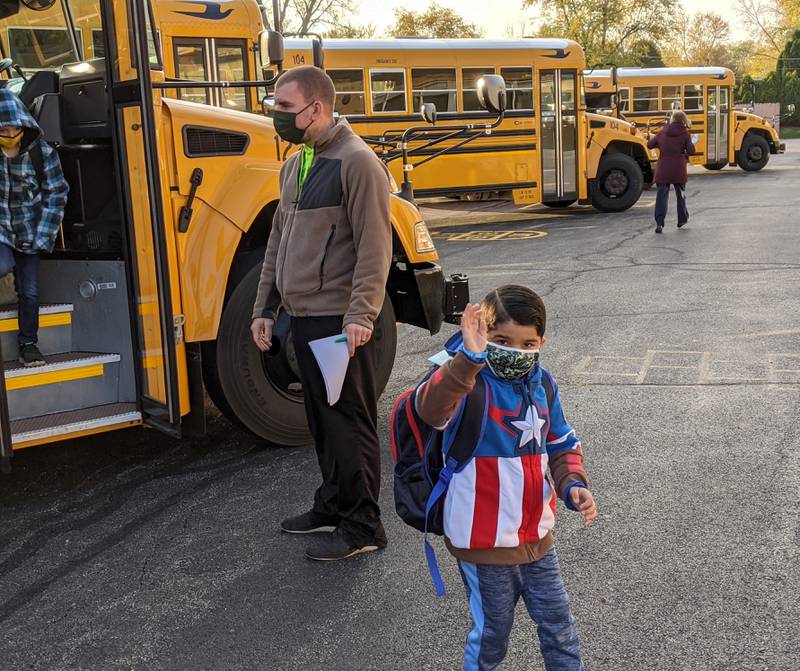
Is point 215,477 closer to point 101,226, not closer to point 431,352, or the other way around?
point 101,226

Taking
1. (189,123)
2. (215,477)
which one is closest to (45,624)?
(215,477)

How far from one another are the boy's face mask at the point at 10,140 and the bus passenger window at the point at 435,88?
11059mm

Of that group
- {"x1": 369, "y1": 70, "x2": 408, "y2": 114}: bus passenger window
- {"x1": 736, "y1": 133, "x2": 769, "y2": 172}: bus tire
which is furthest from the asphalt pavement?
{"x1": 736, "y1": 133, "x2": 769, "y2": 172}: bus tire

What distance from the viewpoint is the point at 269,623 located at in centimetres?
311

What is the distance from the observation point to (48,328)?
4.39 metres

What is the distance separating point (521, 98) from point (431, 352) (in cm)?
960

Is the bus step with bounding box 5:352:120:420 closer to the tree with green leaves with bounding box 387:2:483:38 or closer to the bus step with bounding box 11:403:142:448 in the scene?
the bus step with bounding box 11:403:142:448

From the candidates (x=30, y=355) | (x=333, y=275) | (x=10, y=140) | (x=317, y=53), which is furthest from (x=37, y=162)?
(x=333, y=275)

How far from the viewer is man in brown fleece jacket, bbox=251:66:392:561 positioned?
10.9 ft

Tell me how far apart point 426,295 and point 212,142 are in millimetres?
1280

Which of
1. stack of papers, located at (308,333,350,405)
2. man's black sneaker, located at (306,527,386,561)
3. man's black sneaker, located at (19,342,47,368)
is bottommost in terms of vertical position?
man's black sneaker, located at (306,527,386,561)

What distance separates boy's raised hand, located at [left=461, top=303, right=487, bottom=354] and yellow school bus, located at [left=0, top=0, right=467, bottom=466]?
210cm

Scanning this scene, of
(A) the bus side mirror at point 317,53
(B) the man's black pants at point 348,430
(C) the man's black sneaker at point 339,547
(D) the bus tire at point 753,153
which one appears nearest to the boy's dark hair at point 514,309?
(B) the man's black pants at point 348,430

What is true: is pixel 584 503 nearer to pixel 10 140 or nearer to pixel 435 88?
pixel 10 140
